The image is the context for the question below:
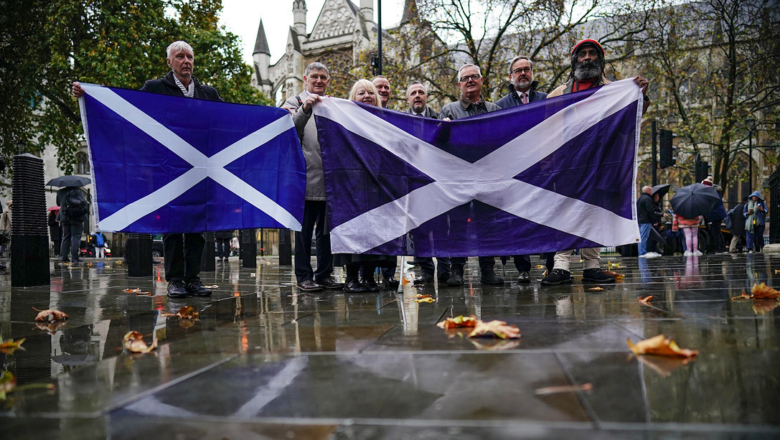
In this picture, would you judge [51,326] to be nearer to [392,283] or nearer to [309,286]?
[309,286]

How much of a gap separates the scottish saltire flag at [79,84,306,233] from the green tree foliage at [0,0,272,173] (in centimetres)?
1265

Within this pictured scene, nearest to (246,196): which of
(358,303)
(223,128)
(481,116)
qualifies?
(223,128)

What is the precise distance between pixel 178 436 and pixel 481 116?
454 centimetres

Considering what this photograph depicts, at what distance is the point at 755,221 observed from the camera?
16.0 metres

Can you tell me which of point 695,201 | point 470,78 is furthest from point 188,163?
point 695,201

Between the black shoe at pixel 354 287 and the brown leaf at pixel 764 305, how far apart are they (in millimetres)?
3095

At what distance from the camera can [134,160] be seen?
4.85 metres

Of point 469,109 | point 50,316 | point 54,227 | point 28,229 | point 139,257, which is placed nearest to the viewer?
point 50,316

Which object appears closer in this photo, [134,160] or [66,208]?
[134,160]

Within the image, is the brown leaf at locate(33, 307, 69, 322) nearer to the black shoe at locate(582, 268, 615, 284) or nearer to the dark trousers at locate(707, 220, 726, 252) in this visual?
the black shoe at locate(582, 268, 615, 284)

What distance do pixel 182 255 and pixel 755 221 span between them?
1654 centimetres

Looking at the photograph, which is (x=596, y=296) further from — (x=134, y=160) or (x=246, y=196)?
(x=134, y=160)

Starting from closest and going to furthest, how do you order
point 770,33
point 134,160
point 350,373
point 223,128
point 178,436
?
point 178,436 < point 350,373 < point 134,160 < point 223,128 < point 770,33

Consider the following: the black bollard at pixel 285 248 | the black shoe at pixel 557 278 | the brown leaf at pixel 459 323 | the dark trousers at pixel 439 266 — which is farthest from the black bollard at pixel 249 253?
the brown leaf at pixel 459 323
